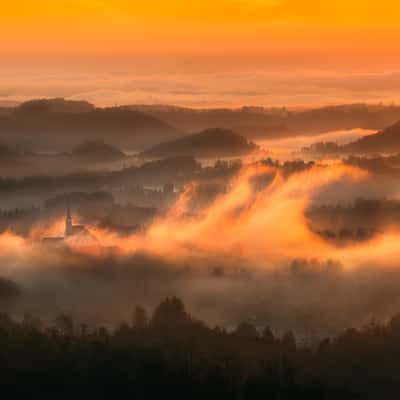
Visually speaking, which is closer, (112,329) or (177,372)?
(177,372)

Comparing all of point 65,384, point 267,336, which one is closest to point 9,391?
point 65,384

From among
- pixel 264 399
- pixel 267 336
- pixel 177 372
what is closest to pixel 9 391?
pixel 177 372

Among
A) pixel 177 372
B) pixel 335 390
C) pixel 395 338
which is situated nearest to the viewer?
pixel 335 390

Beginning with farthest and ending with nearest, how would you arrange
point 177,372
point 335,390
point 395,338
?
point 395,338 → point 177,372 → point 335,390

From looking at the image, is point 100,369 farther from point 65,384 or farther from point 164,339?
point 164,339

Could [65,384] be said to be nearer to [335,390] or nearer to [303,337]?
[335,390]

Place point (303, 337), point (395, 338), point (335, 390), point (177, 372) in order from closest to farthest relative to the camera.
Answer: point (335, 390), point (177, 372), point (395, 338), point (303, 337)
